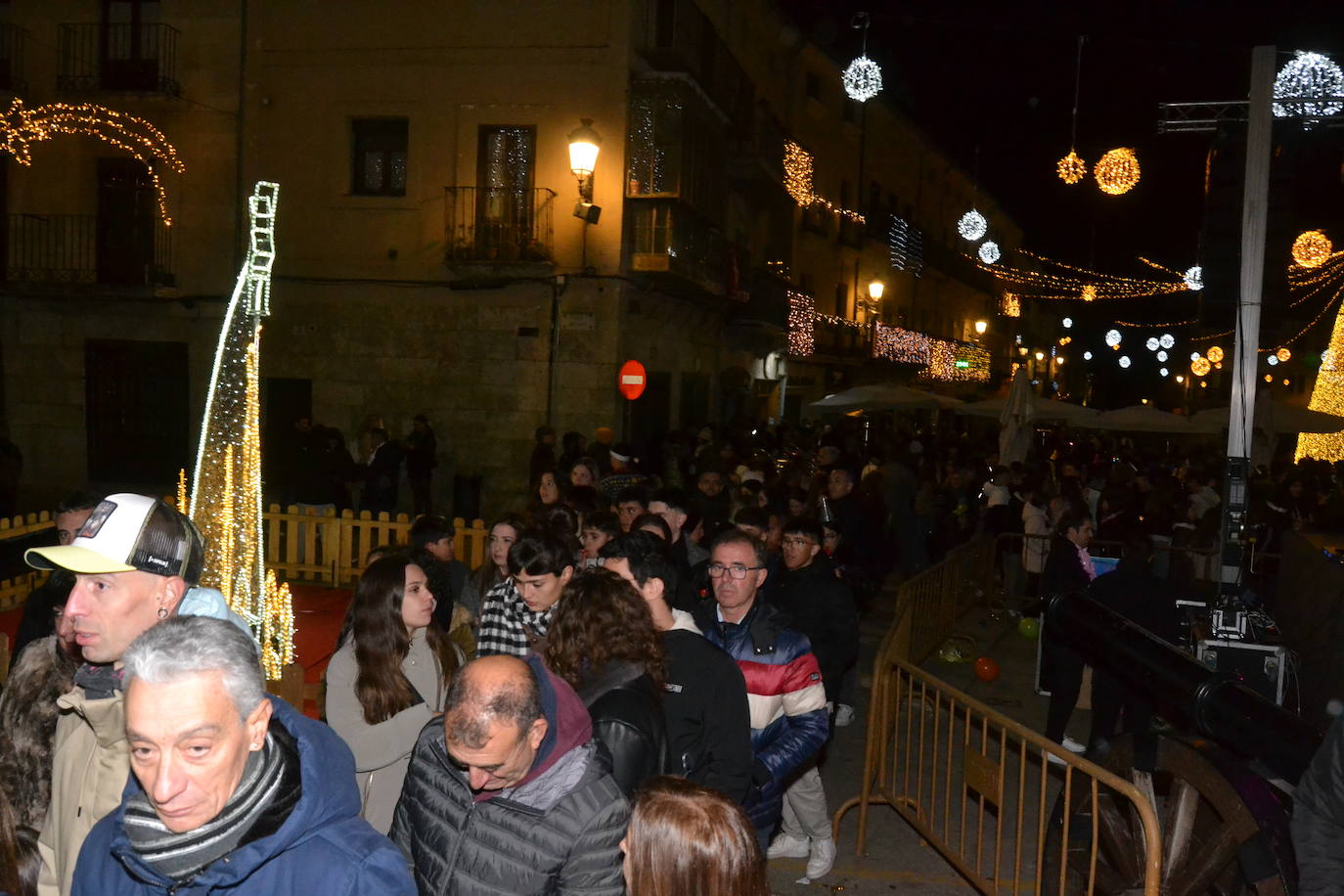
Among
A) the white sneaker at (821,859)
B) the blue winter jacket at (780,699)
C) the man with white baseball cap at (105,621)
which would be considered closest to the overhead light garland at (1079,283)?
the white sneaker at (821,859)

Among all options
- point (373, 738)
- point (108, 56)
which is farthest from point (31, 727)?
point (108, 56)

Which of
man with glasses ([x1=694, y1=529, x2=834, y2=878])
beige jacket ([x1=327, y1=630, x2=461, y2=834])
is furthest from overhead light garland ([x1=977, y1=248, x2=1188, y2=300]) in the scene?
beige jacket ([x1=327, y1=630, x2=461, y2=834])

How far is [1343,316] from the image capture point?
2514cm

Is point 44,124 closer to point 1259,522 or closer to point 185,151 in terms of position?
point 185,151

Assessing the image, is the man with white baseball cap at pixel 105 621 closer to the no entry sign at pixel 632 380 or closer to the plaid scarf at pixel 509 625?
the plaid scarf at pixel 509 625

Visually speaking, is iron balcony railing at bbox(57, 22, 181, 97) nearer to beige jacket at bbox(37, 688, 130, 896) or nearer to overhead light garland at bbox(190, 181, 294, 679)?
overhead light garland at bbox(190, 181, 294, 679)

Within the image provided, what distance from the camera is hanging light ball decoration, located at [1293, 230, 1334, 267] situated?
65.3ft

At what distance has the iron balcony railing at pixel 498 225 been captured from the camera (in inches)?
661

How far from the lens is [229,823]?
1960 millimetres

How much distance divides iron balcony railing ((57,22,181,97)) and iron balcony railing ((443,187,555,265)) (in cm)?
608

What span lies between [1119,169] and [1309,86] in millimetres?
5642

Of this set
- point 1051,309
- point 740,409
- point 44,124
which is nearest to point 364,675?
point 44,124

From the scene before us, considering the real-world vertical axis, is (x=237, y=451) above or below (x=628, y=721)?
above

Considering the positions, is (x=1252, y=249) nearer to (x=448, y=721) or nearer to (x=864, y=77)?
(x=448, y=721)
